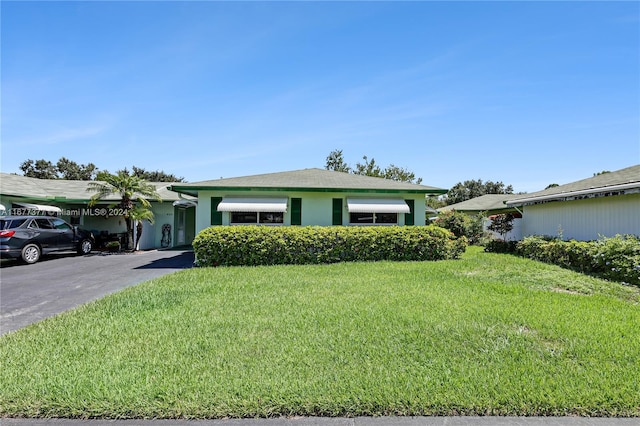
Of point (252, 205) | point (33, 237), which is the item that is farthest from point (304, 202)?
point (33, 237)

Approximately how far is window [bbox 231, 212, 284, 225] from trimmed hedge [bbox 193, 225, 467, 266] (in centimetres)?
201

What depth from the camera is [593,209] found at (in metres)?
13.4

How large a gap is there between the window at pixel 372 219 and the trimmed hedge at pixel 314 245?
5.88 feet

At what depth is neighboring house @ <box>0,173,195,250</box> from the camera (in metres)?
18.8

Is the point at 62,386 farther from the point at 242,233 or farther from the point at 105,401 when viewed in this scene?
the point at 242,233

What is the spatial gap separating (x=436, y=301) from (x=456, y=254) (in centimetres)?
812

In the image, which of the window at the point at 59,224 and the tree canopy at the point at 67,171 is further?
the tree canopy at the point at 67,171

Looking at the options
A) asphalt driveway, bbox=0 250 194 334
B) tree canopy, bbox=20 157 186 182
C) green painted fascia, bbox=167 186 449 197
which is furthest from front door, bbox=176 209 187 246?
tree canopy, bbox=20 157 186 182

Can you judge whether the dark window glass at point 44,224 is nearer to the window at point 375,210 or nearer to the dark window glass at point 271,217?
the dark window glass at point 271,217

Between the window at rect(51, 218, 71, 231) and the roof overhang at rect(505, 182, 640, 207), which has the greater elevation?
the roof overhang at rect(505, 182, 640, 207)

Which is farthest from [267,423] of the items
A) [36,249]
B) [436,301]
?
[36,249]

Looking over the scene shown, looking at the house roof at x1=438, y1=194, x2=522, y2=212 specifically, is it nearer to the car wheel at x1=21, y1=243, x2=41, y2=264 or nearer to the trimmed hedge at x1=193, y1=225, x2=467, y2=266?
Result: the trimmed hedge at x1=193, y1=225, x2=467, y2=266

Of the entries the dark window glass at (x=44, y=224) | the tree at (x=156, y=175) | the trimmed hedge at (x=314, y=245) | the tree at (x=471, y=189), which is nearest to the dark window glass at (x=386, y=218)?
the trimmed hedge at (x=314, y=245)

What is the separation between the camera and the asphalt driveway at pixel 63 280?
7.10 m
